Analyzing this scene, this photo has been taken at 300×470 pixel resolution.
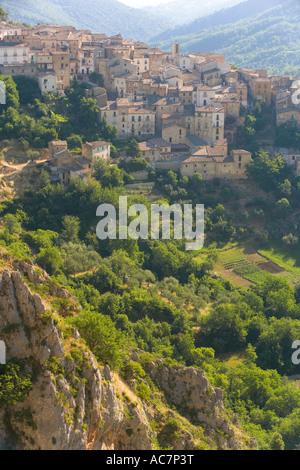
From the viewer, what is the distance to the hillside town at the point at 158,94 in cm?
4766

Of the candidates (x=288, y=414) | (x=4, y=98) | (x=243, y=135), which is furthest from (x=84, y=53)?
(x=288, y=414)

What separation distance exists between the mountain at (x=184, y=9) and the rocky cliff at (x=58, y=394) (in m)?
148

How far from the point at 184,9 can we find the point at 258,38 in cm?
6686

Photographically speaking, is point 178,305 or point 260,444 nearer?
point 260,444

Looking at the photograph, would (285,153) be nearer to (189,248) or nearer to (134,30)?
(189,248)

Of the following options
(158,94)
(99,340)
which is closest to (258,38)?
(158,94)

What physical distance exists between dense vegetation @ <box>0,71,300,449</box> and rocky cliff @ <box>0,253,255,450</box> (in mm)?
4380

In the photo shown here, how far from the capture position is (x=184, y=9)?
17400cm

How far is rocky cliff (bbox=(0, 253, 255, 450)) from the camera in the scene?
659 inches

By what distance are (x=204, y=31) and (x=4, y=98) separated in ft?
288

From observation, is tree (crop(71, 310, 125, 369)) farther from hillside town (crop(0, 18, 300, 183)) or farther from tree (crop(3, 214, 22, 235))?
hillside town (crop(0, 18, 300, 183))

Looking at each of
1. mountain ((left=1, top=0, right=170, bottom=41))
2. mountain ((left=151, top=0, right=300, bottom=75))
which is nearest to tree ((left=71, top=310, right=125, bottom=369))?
mountain ((left=151, top=0, right=300, bottom=75))

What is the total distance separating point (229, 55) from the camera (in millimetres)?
107062

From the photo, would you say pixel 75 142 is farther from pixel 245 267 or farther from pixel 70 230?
pixel 245 267
